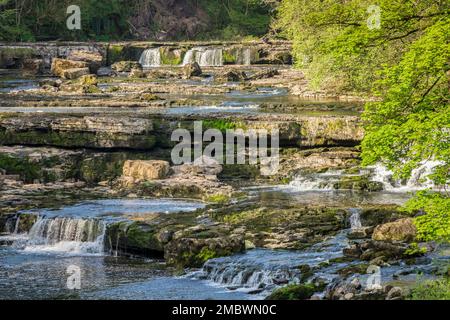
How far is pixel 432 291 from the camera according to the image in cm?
2055

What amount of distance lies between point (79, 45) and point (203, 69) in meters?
10.2

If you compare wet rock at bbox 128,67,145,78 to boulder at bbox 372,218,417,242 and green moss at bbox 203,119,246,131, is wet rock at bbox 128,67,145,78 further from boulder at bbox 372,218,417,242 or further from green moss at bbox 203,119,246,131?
boulder at bbox 372,218,417,242

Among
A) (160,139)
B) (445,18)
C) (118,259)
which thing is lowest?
(118,259)

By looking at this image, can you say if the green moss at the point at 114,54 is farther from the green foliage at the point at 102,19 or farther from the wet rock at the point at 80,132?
the wet rock at the point at 80,132

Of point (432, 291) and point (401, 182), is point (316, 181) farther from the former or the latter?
point (432, 291)

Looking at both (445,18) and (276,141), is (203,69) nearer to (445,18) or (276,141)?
(276,141)

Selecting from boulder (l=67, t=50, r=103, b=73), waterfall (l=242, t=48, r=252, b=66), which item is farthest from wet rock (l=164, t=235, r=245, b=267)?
waterfall (l=242, t=48, r=252, b=66)

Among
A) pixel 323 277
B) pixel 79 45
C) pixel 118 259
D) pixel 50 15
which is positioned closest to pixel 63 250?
pixel 118 259

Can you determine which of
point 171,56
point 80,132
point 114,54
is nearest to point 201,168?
point 80,132

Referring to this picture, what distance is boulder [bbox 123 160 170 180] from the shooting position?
35125 mm

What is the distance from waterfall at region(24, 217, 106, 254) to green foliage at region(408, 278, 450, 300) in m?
11.1

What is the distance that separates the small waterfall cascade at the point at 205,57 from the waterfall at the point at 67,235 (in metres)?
40.7

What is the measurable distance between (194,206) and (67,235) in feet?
13.9

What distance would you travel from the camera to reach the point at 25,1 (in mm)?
81750
